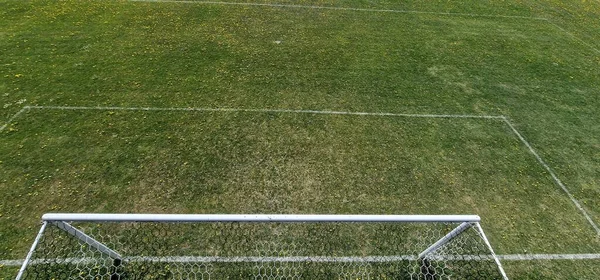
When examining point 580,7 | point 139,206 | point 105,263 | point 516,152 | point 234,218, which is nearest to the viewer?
point 234,218

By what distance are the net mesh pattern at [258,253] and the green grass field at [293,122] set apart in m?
0.56

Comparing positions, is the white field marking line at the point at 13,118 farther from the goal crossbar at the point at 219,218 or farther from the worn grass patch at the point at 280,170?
the goal crossbar at the point at 219,218

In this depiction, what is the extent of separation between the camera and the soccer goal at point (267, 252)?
5980 mm

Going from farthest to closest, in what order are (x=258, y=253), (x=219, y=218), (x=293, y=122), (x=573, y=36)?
(x=573, y=36), (x=293, y=122), (x=258, y=253), (x=219, y=218)

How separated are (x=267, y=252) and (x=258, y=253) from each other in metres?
0.17

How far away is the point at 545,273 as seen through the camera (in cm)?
654

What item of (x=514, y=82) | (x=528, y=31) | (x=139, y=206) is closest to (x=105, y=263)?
(x=139, y=206)

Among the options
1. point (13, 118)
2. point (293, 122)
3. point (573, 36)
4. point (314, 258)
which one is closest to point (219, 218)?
point (314, 258)

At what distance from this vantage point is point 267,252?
21.4ft

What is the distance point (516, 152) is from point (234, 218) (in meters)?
7.89

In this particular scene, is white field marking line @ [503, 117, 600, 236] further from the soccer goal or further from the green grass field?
the soccer goal

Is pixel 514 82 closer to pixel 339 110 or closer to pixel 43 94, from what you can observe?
pixel 339 110

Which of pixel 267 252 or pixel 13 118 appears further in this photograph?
pixel 13 118

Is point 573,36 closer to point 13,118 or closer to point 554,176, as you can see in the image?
point 554,176
